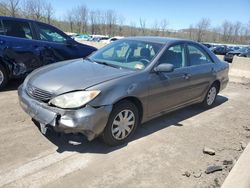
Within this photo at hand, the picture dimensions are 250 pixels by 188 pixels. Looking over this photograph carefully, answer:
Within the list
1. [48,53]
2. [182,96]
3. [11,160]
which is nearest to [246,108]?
[182,96]

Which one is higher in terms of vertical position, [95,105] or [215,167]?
[95,105]

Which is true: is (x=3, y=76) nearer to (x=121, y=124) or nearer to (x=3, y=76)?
(x=3, y=76)

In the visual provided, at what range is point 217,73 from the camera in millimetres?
6105

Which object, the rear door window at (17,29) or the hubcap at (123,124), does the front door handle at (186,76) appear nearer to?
the hubcap at (123,124)

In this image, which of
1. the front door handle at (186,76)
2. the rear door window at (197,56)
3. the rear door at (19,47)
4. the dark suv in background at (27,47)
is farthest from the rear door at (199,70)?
the rear door at (19,47)

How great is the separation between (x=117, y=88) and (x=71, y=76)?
0.70 meters

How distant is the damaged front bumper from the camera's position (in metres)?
3.36

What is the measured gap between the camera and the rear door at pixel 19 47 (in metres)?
6.11

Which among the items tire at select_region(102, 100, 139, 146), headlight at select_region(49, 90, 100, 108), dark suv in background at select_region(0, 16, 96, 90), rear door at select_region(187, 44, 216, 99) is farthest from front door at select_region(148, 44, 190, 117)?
dark suv in background at select_region(0, 16, 96, 90)

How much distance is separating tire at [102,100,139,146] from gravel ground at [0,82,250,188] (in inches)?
5.5

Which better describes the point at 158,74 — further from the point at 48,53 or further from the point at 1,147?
the point at 48,53

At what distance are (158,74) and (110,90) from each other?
1076 millimetres

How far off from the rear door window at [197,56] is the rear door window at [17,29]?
3805 mm

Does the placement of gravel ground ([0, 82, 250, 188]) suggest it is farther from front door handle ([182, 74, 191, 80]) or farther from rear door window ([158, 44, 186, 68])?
rear door window ([158, 44, 186, 68])
